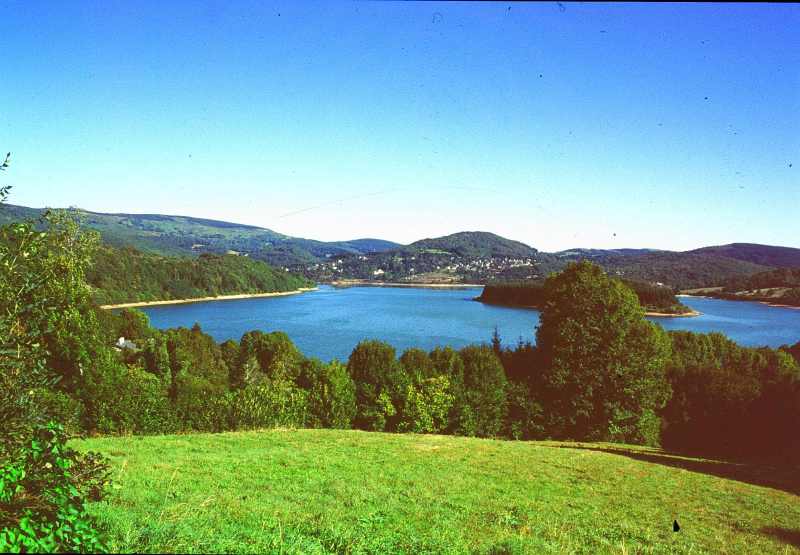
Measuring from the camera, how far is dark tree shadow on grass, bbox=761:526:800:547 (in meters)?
11.9

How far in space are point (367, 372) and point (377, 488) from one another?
29217mm

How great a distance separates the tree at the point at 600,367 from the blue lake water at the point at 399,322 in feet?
145

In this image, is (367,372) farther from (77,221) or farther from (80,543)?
(80,543)

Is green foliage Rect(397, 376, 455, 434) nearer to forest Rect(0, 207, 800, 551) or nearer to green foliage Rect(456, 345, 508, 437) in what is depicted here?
forest Rect(0, 207, 800, 551)

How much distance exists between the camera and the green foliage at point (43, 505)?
5.17m

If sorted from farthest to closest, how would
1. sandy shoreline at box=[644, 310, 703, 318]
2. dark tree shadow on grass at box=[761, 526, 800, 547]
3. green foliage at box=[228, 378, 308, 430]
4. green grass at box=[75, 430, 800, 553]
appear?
sandy shoreline at box=[644, 310, 703, 318] < green foliage at box=[228, 378, 308, 430] < dark tree shadow on grass at box=[761, 526, 800, 547] < green grass at box=[75, 430, 800, 553]

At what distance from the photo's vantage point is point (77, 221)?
16.6 metres

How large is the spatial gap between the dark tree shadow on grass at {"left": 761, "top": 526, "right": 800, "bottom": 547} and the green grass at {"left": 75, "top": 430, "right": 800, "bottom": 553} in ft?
0.18

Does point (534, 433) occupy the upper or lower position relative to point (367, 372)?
lower

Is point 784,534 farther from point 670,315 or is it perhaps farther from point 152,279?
point 152,279

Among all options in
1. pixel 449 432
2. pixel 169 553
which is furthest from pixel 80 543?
pixel 449 432

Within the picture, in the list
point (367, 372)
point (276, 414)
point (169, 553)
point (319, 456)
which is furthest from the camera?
point (367, 372)

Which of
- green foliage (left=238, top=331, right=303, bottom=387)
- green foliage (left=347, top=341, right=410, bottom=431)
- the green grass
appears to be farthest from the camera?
green foliage (left=238, top=331, right=303, bottom=387)

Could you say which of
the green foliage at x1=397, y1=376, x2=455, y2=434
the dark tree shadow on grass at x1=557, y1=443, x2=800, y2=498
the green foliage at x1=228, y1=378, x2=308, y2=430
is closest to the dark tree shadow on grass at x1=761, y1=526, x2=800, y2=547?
the dark tree shadow on grass at x1=557, y1=443, x2=800, y2=498
